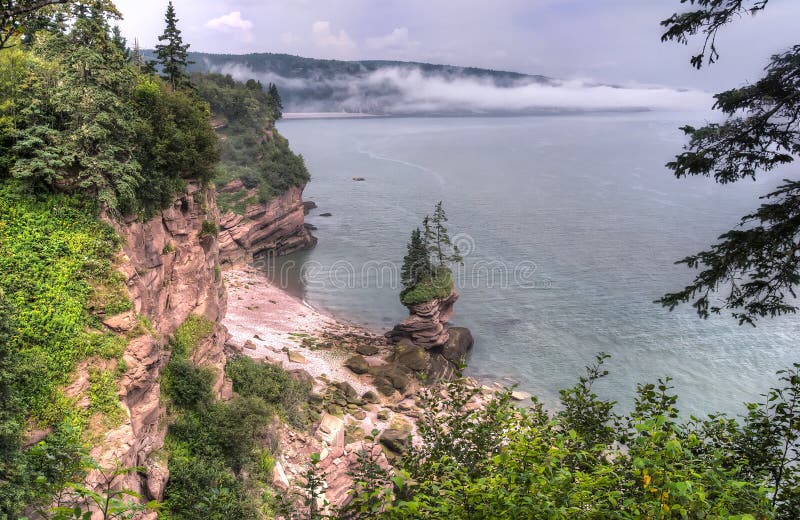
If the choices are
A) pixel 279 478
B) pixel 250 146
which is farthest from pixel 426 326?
pixel 250 146

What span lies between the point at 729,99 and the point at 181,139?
19.7 m

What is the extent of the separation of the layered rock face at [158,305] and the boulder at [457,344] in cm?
2234

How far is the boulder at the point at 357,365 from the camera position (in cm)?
4053

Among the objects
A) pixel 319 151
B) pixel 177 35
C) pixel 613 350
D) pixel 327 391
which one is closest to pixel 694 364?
pixel 613 350

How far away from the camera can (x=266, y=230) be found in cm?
6788

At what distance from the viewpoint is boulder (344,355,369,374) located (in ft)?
133

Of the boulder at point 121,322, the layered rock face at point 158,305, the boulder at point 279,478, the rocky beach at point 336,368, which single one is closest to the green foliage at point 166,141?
the layered rock face at point 158,305

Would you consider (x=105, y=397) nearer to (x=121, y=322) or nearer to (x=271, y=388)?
(x=121, y=322)

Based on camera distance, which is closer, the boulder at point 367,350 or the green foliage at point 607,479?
the green foliage at point 607,479

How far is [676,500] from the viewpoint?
230 inches

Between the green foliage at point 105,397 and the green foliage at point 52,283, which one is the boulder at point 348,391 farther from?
the green foliage at point 105,397

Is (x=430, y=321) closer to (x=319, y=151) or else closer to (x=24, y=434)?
(x=24, y=434)

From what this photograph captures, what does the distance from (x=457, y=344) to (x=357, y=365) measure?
996cm

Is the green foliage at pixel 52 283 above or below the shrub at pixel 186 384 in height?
above
